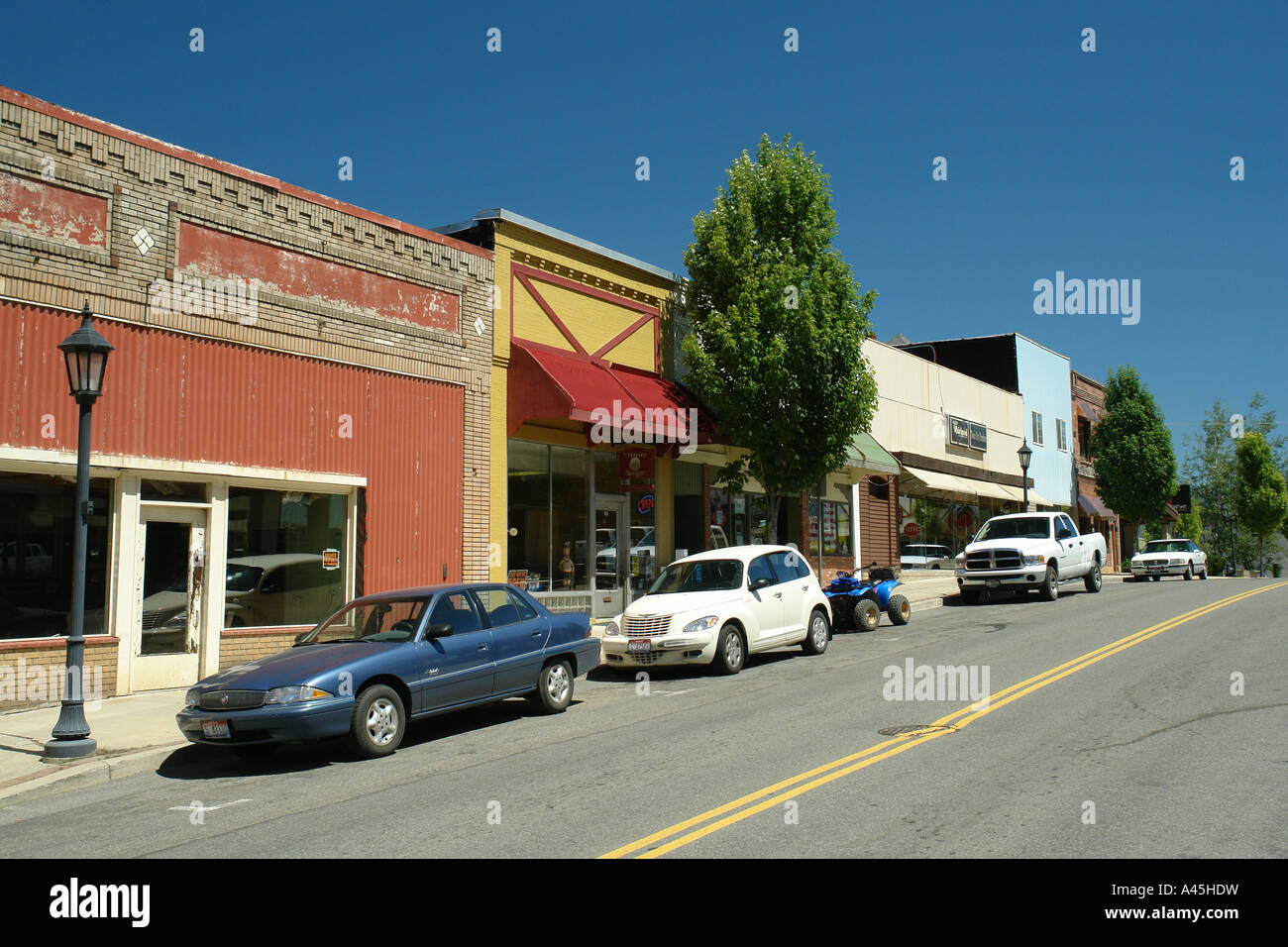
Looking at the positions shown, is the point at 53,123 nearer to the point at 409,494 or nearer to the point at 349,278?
the point at 349,278

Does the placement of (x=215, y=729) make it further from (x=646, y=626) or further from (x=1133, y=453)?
(x=1133, y=453)

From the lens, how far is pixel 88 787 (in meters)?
8.66

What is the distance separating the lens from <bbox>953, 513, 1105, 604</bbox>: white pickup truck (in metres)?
22.8

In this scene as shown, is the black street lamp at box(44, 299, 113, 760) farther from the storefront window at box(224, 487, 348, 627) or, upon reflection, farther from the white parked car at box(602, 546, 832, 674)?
the white parked car at box(602, 546, 832, 674)

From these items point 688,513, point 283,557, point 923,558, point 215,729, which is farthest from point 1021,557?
point 215,729

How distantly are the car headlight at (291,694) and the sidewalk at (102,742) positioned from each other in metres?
1.68

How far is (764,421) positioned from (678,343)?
338 centimetres

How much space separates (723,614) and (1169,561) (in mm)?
26109

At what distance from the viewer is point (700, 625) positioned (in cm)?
1334

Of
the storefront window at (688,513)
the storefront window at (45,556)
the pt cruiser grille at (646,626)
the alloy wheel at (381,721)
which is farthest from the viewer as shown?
the storefront window at (688,513)

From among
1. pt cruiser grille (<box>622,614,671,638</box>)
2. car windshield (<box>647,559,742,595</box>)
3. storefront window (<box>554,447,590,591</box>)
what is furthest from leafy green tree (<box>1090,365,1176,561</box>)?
pt cruiser grille (<box>622,614,671,638</box>)

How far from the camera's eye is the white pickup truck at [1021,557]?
22.8m

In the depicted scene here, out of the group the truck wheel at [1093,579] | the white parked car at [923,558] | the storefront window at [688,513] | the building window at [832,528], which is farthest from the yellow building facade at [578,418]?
the white parked car at [923,558]

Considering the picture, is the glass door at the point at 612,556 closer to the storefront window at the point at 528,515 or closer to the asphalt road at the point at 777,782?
the storefront window at the point at 528,515
